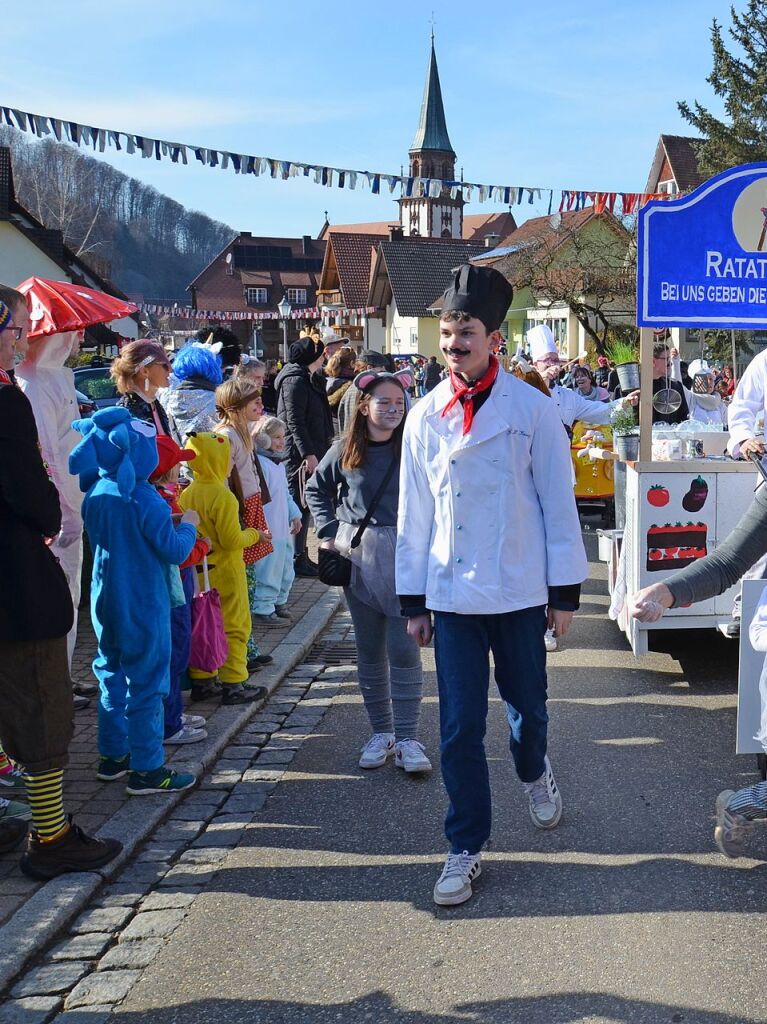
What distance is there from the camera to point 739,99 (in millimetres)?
32781

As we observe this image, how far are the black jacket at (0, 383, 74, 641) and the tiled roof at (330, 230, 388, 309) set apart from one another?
6038 centimetres

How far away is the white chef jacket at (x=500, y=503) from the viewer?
3.62m

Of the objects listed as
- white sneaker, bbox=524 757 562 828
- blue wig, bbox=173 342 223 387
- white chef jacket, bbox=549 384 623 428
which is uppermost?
blue wig, bbox=173 342 223 387

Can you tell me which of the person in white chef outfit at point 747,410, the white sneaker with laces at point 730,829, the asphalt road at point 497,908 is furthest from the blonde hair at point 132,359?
the white sneaker with laces at point 730,829

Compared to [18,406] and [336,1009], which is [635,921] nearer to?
[336,1009]

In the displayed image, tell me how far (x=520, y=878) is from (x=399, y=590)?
1105 mm

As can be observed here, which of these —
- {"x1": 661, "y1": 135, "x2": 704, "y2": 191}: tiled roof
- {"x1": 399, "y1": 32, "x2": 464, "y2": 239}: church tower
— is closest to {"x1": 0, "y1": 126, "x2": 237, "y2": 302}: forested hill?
{"x1": 399, "y1": 32, "x2": 464, "y2": 239}: church tower

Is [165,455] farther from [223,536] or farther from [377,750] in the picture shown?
[377,750]

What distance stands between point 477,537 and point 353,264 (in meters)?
64.0

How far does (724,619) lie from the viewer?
20.3 feet

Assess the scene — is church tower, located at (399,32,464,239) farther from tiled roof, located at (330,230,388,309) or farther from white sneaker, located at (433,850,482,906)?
Answer: white sneaker, located at (433,850,482,906)

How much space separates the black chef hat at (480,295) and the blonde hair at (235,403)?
2.66m

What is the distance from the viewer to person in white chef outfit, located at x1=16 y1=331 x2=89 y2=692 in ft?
16.9

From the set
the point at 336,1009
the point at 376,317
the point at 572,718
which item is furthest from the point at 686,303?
the point at 376,317
